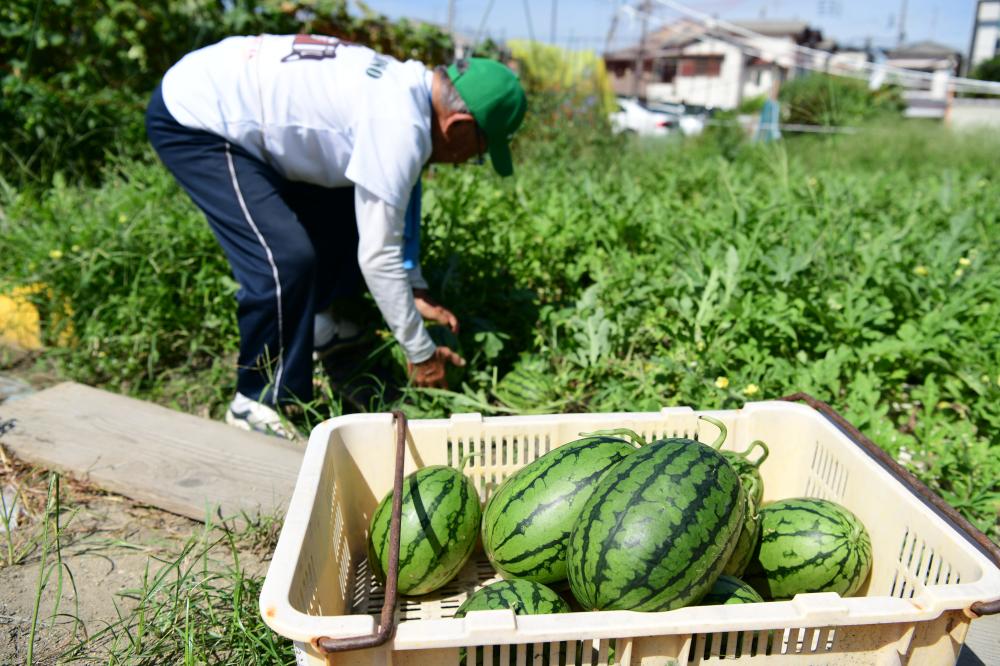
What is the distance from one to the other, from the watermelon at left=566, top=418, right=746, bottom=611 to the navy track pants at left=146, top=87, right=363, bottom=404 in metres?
1.79

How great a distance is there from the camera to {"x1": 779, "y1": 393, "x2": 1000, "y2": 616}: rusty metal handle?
1396 millimetres

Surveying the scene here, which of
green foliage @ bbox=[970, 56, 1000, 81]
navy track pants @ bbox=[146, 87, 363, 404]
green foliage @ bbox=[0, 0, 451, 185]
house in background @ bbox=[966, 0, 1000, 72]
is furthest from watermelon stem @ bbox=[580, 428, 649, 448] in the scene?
house in background @ bbox=[966, 0, 1000, 72]

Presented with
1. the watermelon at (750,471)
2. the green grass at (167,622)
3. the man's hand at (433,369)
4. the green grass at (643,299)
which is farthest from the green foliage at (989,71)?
the green grass at (167,622)

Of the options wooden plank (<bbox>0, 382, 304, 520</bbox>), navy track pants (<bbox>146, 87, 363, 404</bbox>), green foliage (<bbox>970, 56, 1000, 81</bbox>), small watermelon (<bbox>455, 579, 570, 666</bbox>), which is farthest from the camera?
green foliage (<bbox>970, 56, 1000, 81</bbox>)

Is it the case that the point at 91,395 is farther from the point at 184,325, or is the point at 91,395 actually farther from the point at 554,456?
the point at 554,456

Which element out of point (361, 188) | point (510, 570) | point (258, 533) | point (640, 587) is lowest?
point (258, 533)

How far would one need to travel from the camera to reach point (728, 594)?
165 centimetres

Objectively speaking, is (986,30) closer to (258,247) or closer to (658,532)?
(258,247)

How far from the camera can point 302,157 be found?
295cm

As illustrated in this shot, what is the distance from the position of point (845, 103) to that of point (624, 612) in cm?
1599

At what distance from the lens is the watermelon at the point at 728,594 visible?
5.40ft

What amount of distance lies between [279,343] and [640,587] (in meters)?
2.04

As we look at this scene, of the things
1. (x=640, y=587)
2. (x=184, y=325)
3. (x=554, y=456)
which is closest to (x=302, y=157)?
(x=184, y=325)

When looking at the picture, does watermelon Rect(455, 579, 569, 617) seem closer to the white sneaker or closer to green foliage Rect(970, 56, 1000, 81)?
the white sneaker
